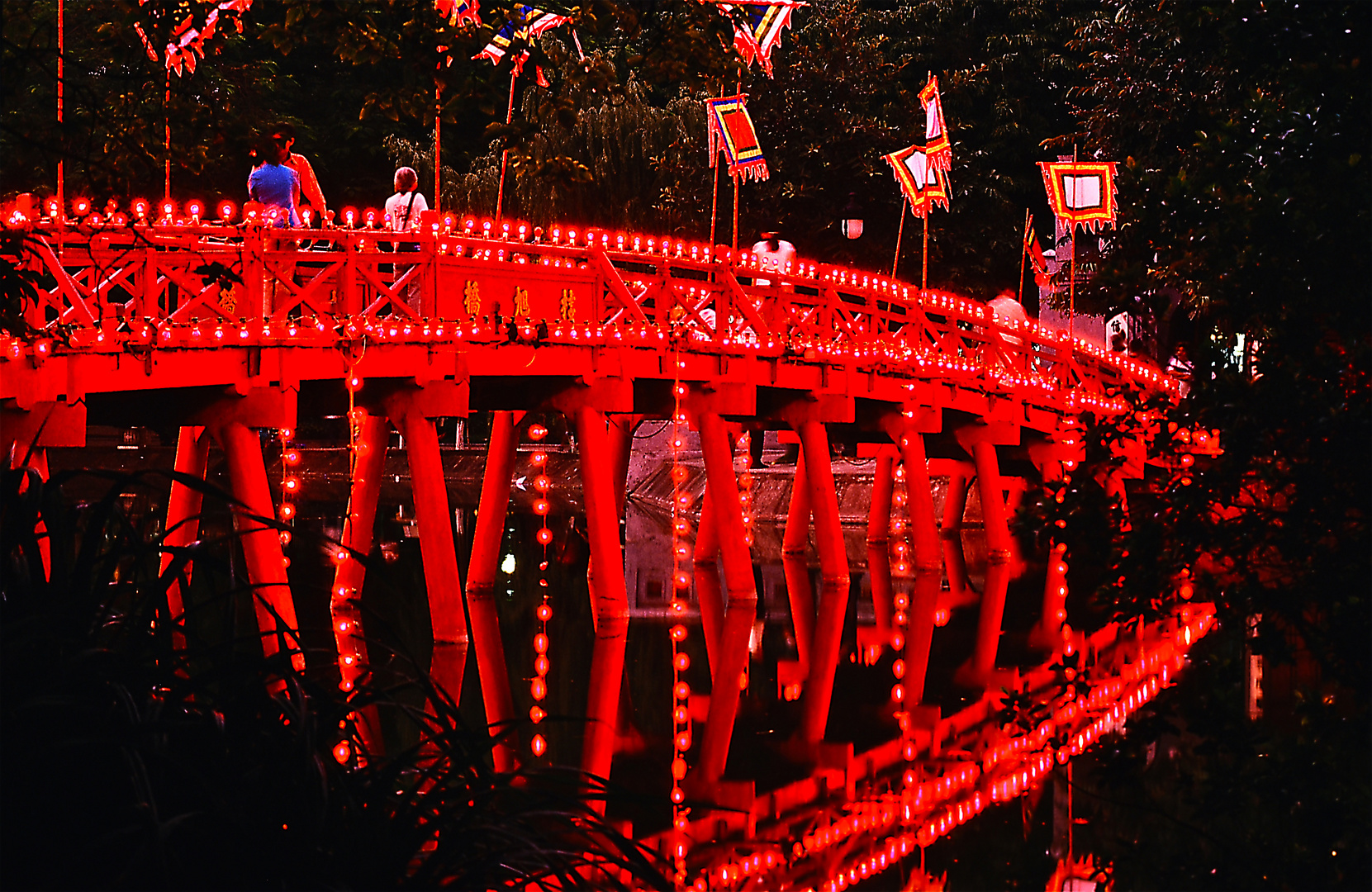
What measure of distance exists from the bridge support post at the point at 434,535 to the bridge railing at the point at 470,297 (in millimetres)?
979

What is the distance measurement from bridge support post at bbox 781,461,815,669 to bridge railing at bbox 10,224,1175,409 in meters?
2.72

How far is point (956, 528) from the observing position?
33688 millimetres

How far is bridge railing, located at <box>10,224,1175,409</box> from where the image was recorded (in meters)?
15.2

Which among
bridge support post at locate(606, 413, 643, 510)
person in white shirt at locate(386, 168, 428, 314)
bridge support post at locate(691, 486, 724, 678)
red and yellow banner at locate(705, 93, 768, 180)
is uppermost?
red and yellow banner at locate(705, 93, 768, 180)

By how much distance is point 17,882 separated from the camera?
20.6 feet

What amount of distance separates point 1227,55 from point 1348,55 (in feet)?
2.78

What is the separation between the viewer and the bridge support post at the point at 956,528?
25688 mm

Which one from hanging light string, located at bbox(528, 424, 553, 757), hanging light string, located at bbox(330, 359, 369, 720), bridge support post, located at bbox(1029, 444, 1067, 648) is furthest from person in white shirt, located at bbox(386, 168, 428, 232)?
bridge support post, located at bbox(1029, 444, 1067, 648)

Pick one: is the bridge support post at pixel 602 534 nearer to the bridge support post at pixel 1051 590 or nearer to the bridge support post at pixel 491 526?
the bridge support post at pixel 491 526

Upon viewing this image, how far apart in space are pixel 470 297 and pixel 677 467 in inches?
233

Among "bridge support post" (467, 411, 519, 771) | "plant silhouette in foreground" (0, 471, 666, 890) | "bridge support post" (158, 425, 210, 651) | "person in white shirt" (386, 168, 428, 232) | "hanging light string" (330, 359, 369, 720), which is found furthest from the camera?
"bridge support post" (467, 411, 519, 771)

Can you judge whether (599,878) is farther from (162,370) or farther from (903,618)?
(903,618)

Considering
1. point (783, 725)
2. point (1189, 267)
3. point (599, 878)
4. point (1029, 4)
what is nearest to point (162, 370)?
point (783, 725)

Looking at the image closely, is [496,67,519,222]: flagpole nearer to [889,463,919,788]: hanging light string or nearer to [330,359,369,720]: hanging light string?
[330,359,369,720]: hanging light string
